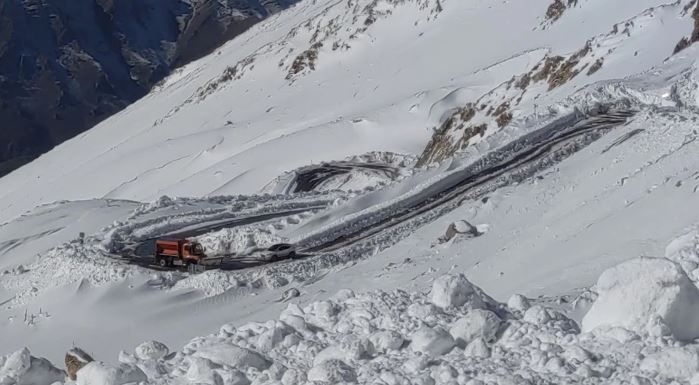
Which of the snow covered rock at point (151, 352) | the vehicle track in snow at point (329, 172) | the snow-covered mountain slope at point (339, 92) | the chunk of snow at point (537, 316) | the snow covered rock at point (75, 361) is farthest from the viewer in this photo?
the snow-covered mountain slope at point (339, 92)

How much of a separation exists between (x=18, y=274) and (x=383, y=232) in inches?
380

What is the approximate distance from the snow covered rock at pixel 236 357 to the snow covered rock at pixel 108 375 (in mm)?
632

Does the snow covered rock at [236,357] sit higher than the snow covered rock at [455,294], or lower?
higher

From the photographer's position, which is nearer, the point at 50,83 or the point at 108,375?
the point at 108,375

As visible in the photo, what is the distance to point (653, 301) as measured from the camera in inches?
325

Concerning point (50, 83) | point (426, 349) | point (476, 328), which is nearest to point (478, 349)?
point (476, 328)

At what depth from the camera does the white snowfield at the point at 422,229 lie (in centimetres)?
854

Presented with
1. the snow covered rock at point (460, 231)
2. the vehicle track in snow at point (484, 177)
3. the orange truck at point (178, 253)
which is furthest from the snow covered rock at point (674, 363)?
the orange truck at point (178, 253)

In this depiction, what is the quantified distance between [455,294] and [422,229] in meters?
13.4

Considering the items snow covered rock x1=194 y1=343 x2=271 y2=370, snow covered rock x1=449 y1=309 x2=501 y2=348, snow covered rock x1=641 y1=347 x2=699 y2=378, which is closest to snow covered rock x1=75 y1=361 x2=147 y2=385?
snow covered rock x1=194 y1=343 x2=271 y2=370

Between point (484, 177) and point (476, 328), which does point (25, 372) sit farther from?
point (484, 177)

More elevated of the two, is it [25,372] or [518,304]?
[25,372]

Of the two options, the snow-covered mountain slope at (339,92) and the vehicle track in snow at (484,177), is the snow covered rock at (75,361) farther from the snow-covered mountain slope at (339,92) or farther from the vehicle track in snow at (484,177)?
the snow-covered mountain slope at (339,92)

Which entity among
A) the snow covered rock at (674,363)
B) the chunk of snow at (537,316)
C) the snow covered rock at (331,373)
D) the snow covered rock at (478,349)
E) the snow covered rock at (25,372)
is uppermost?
the snow covered rock at (25,372)
